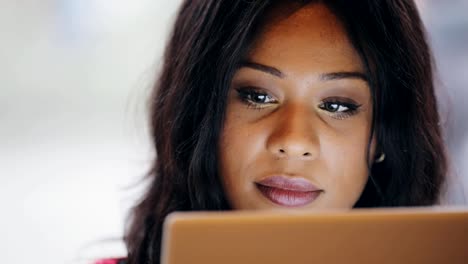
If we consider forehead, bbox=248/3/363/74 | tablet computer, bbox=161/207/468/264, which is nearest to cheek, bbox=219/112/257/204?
forehead, bbox=248/3/363/74

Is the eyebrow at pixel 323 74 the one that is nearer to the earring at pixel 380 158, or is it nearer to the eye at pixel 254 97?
the eye at pixel 254 97

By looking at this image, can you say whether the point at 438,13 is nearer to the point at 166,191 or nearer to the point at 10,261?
the point at 166,191

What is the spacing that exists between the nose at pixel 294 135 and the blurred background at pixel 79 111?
1.00 m

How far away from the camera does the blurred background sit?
6.24 ft

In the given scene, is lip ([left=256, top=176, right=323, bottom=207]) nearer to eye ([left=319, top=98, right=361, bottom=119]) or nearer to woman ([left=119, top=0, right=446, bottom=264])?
woman ([left=119, top=0, right=446, bottom=264])

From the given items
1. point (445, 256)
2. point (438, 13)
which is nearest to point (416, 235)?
point (445, 256)

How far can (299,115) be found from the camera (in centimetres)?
89

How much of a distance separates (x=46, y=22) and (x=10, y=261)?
804mm

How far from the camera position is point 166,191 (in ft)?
3.48

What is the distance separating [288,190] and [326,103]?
137mm

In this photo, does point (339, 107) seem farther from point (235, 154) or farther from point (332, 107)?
point (235, 154)

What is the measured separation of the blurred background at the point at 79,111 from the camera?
1.90 metres

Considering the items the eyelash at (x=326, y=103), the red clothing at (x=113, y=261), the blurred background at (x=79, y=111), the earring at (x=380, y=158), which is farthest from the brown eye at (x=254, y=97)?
the blurred background at (x=79, y=111)

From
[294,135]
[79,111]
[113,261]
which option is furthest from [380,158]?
[79,111]
